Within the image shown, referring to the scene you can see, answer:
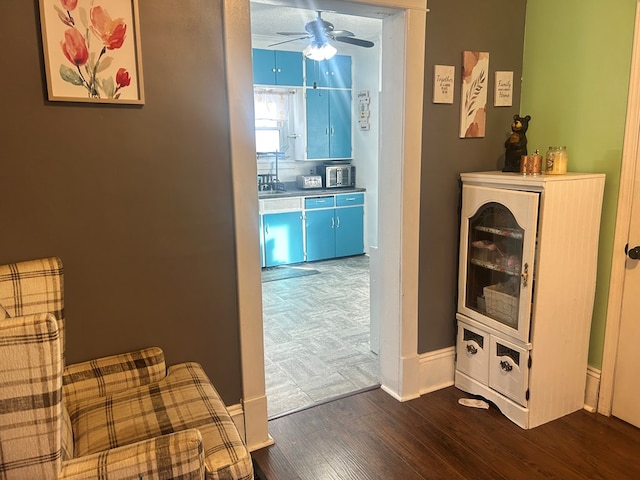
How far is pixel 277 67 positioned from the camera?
18.3 feet

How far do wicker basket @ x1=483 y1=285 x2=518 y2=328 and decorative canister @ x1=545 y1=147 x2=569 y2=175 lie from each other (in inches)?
26.2

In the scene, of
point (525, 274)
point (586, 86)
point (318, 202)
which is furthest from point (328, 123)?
point (525, 274)

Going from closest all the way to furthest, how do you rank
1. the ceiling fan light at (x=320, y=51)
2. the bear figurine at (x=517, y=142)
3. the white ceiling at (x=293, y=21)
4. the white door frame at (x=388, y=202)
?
1. the white door frame at (x=388, y=202)
2. the bear figurine at (x=517, y=142)
3. the ceiling fan light at (x=320, y=51)
4. the white ceiling at (x=293, y=21)

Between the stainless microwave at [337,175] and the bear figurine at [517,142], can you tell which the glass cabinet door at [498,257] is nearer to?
the bear figurine at [517,142]

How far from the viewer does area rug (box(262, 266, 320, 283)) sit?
525 cm

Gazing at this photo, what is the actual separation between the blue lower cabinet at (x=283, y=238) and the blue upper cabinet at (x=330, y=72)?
1.68 metres

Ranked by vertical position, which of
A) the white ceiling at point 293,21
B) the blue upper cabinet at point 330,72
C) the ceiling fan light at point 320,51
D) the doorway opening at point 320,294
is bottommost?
the doorway opening at point 320,294

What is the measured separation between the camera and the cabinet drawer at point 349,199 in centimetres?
593

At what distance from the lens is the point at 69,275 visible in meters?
1.85

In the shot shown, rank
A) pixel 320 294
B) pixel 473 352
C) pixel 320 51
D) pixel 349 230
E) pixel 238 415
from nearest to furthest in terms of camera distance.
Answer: pixel 238 415, pixel 473 352, pixel 320 51, pixel 320 294, pixel 349 230

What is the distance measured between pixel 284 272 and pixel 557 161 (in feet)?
11.6

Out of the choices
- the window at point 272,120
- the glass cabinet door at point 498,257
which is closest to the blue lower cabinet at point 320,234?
the window at point 272,120

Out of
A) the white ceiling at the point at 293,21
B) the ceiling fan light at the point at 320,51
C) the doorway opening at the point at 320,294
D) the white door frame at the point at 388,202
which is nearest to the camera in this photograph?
the white door frame at the point at 388,202

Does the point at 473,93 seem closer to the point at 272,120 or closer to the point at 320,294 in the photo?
the point at 320,294
